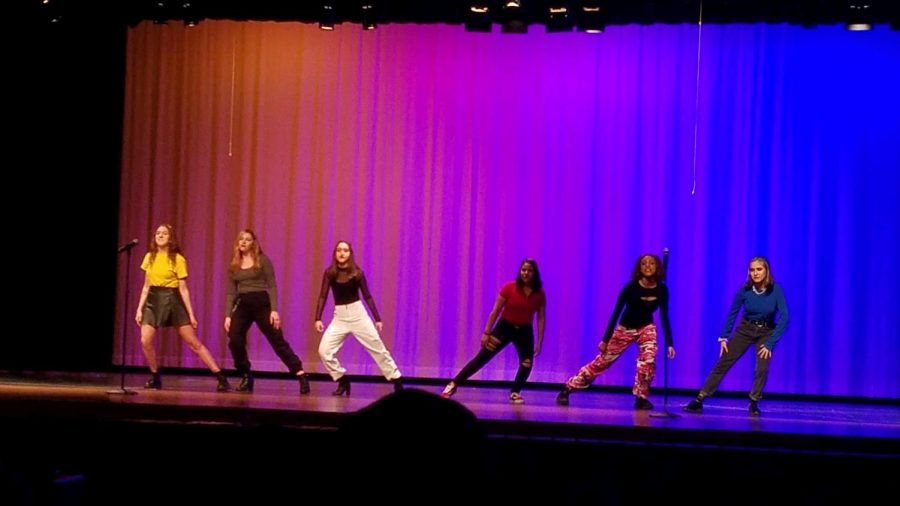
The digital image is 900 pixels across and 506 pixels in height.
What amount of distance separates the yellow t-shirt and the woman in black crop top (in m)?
4.33

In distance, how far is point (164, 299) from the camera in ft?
35.6

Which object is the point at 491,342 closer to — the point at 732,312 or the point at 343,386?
the point at 343,386

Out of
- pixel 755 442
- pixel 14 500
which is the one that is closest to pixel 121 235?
pixel 755 442

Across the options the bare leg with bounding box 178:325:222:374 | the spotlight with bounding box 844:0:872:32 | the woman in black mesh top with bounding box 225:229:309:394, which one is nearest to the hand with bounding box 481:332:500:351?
the woman in black mesh top with bounding box 225:229:309:394

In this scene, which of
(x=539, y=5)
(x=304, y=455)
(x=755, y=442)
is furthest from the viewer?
(x=539, y=5)

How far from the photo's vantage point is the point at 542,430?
5688 millimetres

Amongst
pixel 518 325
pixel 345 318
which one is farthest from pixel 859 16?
pixel 345 318

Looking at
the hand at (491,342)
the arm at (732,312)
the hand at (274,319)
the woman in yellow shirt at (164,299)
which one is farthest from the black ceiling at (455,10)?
the hand at (491,342)

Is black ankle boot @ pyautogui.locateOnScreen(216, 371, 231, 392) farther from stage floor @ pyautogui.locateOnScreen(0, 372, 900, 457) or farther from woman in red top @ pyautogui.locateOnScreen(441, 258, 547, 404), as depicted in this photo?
woman in red top @ pyautogui.locateOnScreen(441, 258, 547, 404)

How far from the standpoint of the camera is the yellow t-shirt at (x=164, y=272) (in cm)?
1084

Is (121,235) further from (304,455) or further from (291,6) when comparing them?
(304,455)

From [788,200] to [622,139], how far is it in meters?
2.16

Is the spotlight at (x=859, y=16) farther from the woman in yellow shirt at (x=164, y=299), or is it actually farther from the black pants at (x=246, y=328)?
the woman in yellow shirt at (x=164, y=299)

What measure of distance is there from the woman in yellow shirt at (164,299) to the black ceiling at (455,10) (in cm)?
238
